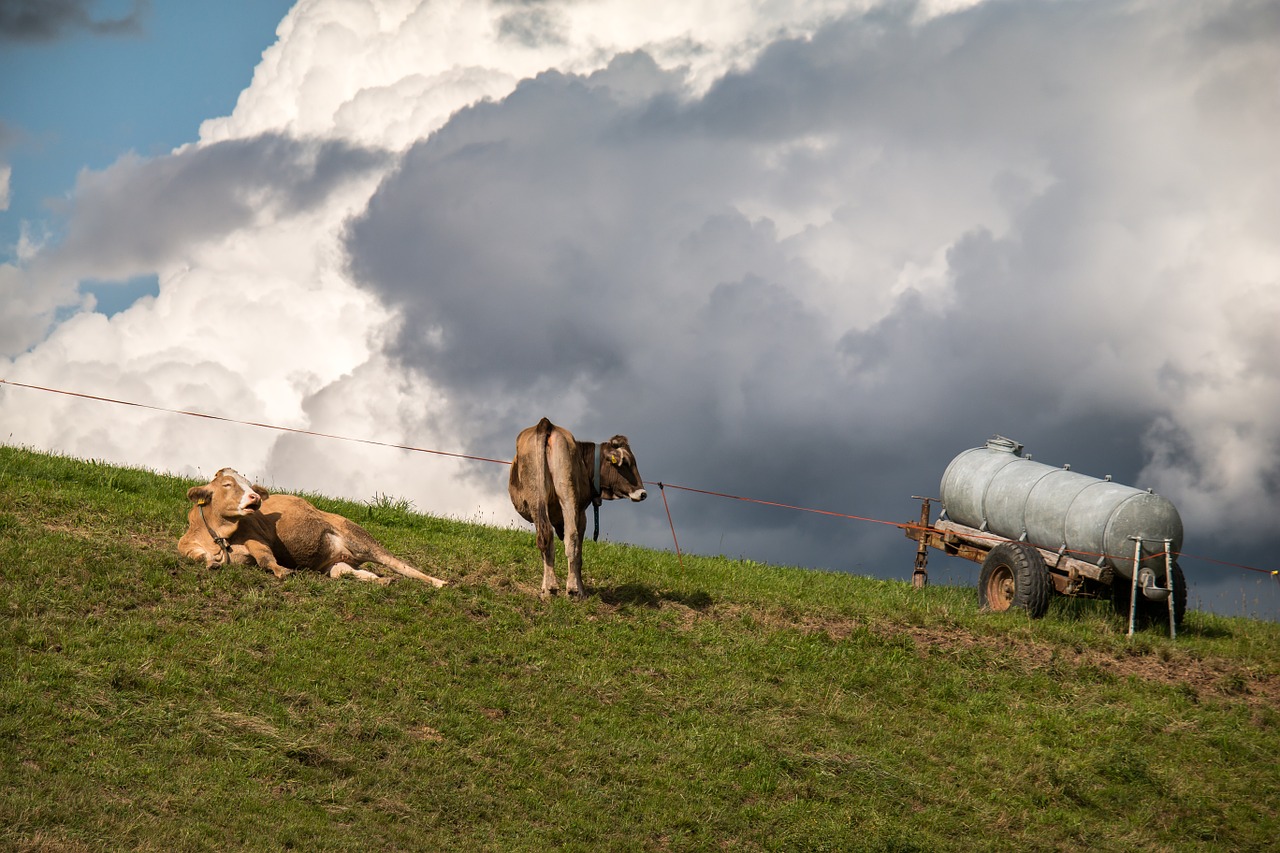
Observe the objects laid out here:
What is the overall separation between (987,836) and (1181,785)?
10.4 ft

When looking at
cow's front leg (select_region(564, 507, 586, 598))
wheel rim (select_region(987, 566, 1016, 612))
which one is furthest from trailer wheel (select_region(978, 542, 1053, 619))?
cow's front leg (select_region(564, 507, 586, 598))

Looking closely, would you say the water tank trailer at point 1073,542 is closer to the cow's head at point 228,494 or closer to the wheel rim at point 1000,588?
the wheel rim at point 1000,588

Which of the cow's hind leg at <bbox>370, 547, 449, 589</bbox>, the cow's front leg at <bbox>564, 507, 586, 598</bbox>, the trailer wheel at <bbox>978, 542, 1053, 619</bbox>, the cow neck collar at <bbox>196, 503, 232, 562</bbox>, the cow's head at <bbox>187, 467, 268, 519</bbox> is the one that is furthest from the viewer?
the trailer wheel at <bbox>978, 542, 1053, 619</bbox>

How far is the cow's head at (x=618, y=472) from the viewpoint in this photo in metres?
15.9

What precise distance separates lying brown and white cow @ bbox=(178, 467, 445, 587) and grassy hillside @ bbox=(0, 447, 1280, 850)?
35 centimetres

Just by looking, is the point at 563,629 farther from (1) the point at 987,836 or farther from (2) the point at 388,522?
(2) the point at 388,522

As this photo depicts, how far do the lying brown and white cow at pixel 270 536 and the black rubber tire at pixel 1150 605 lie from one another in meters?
11.4

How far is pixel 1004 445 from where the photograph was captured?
21.9 m

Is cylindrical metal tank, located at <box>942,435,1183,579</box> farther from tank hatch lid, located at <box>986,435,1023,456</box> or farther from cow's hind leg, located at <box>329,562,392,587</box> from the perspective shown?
cow's hind leg, located at <box>329,562,392,587</box>

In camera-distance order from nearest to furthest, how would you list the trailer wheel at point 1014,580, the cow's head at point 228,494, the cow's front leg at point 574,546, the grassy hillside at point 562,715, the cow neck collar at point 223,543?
the grassy hillside at point 562,715, the cow's head at point 228,494, the cow neck collar at point 223,543, the cow's front leg at point 574,546, the trailer wheel at point 1014,580

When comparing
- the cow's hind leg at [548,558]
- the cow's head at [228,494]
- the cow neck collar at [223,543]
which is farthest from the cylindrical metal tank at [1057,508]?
the cow neck collar at [223,543]

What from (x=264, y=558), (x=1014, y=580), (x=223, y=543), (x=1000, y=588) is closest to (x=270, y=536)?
(x=264, y=558)

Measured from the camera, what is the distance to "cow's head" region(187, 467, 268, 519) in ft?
48.0

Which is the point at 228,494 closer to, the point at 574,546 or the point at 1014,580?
the point at 574,546
